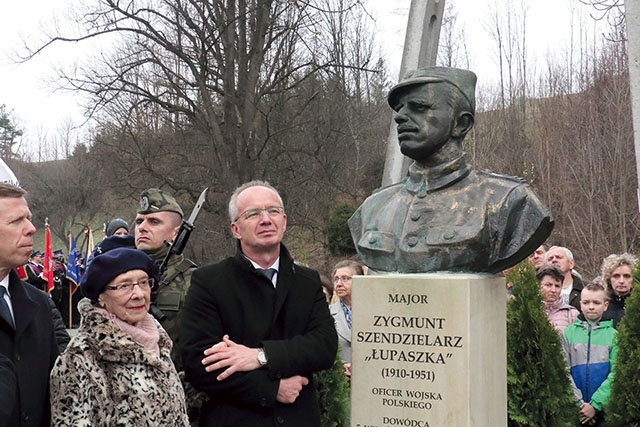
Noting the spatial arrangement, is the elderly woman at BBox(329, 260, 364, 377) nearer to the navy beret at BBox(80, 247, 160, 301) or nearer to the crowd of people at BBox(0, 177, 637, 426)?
the crowd of people at BBox(0, 177, 637, 426)

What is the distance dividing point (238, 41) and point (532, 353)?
1341 centimetres

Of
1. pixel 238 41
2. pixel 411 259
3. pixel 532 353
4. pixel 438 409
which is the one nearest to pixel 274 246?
pixel 411 259

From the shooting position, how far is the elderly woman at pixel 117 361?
316 cm

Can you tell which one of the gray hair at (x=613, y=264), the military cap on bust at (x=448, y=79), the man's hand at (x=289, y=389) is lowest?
the man's hand at (x=289, y=389)

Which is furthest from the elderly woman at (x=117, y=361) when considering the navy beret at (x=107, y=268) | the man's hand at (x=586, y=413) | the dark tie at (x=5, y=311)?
the man's hand at (x=586, y=413)

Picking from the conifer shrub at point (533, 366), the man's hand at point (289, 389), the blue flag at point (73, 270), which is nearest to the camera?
the man's hand at point (289, 389)

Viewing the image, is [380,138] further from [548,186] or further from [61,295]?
[61,295]

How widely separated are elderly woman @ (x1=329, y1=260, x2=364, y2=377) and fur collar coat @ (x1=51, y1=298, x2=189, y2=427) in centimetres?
213

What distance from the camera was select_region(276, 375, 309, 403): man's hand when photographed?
12.0ft

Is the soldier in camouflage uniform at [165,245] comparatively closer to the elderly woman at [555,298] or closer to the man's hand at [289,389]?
the man's hand at [289,389]

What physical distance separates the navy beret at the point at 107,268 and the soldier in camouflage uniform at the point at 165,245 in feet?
2.96

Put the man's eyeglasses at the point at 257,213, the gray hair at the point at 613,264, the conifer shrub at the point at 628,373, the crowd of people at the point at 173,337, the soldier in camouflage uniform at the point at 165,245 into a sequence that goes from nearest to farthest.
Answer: the crowd of people at the point at 173,337, the man's eyeglasses at the point at 257,213, the soldier in camouflage uniform at the point at 165,245, the conifer shrub at the point at 628,373, the gray hair at the point at 613,264

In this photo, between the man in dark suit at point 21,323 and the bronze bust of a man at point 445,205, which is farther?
the bronze bust of a man at point 445,205

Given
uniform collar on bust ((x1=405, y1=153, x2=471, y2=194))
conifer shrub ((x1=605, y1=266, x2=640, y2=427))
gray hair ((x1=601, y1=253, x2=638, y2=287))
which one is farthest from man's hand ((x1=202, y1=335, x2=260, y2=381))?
gray hair ((x1=601, y1=253, x2=638, y2=287))
